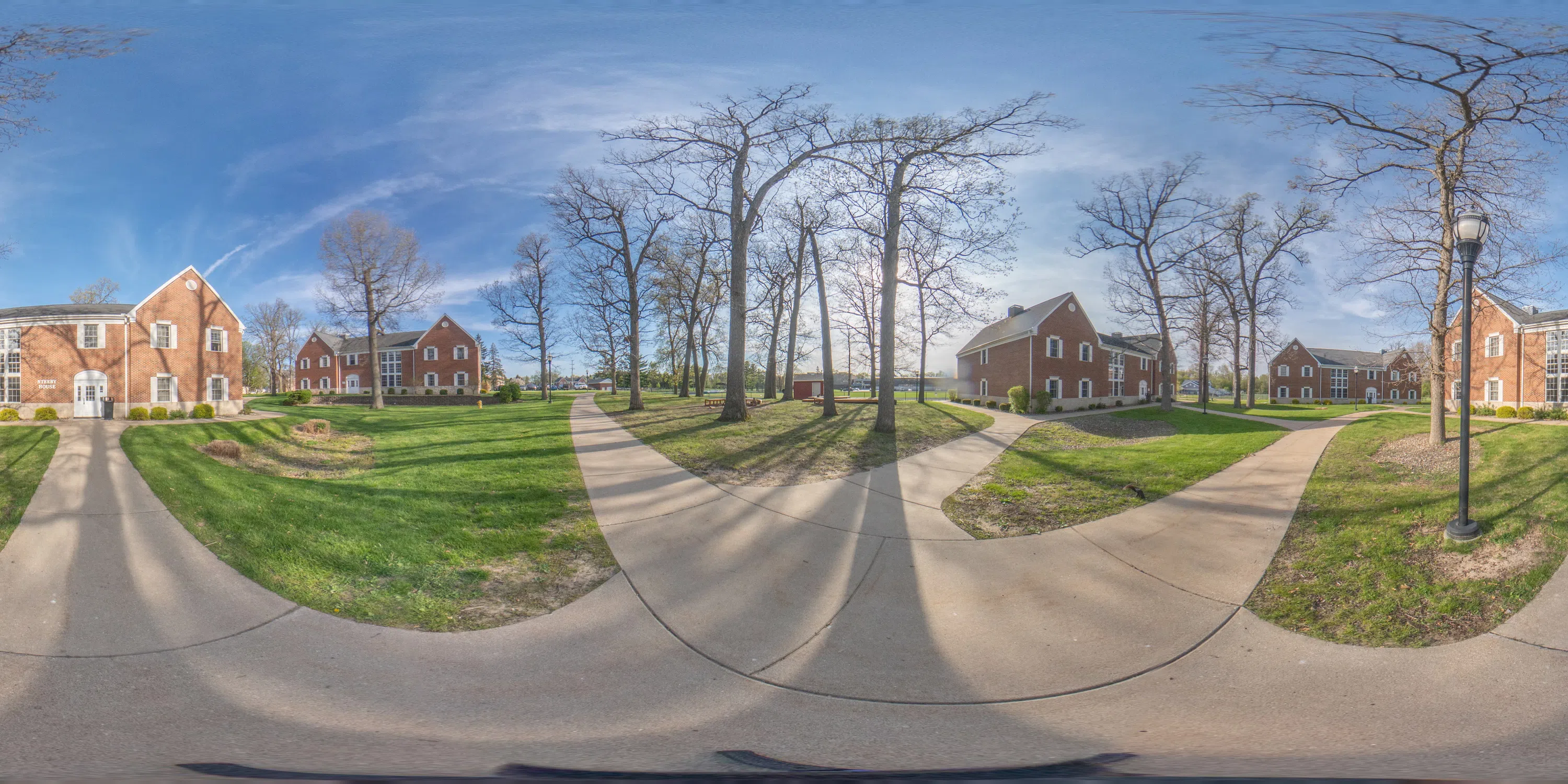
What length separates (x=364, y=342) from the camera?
57.1m

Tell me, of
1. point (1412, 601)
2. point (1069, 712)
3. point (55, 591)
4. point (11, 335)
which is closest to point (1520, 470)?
point (1412, 601)

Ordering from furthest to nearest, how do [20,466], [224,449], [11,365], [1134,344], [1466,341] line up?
[1134,344] → [11,365] → [224,449] → [20,466] → [1466,341]

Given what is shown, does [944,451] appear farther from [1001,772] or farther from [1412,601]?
[1001,772]

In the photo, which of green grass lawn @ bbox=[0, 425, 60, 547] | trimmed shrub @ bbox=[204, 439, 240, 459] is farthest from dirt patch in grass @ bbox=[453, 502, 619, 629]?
trimmed shrub @ bbox=[204, 439, 240, 459]

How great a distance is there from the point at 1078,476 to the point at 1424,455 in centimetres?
559

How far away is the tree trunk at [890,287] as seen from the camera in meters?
14.8

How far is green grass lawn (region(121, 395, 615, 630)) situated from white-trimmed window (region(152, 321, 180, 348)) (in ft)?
51.7

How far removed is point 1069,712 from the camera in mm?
3555

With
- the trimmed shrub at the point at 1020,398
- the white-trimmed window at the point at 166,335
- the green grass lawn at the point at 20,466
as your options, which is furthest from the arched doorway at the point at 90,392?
the trimmed shrub at the point at 1020,398

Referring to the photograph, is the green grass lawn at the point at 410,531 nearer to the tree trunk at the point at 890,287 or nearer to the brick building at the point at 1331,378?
the tree trunk at the point at 890,287

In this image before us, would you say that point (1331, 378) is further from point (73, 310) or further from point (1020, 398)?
point (73, 310)

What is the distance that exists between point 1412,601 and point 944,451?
27.4 ft

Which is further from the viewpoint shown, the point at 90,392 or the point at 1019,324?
the point at 1019,324

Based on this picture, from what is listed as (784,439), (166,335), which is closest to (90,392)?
(166,335)
